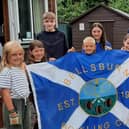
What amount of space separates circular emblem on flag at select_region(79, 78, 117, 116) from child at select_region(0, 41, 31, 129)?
869 millimetres

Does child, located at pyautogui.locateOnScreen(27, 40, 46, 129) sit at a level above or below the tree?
below

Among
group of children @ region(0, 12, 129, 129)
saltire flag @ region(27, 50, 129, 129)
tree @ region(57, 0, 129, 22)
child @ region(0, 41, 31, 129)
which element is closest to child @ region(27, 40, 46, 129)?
group of children @ region(0, 12, 129, 129)

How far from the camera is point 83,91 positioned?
5.64 m

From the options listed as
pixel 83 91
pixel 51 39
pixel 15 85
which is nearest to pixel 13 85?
pixel 15 85

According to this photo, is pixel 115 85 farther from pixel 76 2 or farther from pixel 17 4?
pixel 76 2

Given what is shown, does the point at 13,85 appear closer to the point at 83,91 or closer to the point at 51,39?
the point at 83,91

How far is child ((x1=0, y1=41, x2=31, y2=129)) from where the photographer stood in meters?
4.89

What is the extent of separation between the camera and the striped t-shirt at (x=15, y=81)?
490 cm

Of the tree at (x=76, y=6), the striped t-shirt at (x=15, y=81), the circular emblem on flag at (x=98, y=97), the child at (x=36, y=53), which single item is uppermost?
the tree at (x=76, y=6)

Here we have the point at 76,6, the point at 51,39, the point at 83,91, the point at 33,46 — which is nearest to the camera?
the point at 33,46

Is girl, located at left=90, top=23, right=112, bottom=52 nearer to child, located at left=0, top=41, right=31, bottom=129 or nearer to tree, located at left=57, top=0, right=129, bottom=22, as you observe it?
child, located at left=0, top=41, right=31, bottom=129

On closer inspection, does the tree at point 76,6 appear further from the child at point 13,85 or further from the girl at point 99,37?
the child at point 13,85

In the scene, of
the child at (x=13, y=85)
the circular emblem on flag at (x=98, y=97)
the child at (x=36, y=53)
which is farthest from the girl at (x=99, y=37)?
the child at (x=13, y=85)

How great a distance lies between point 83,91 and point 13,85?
1.05 meters
